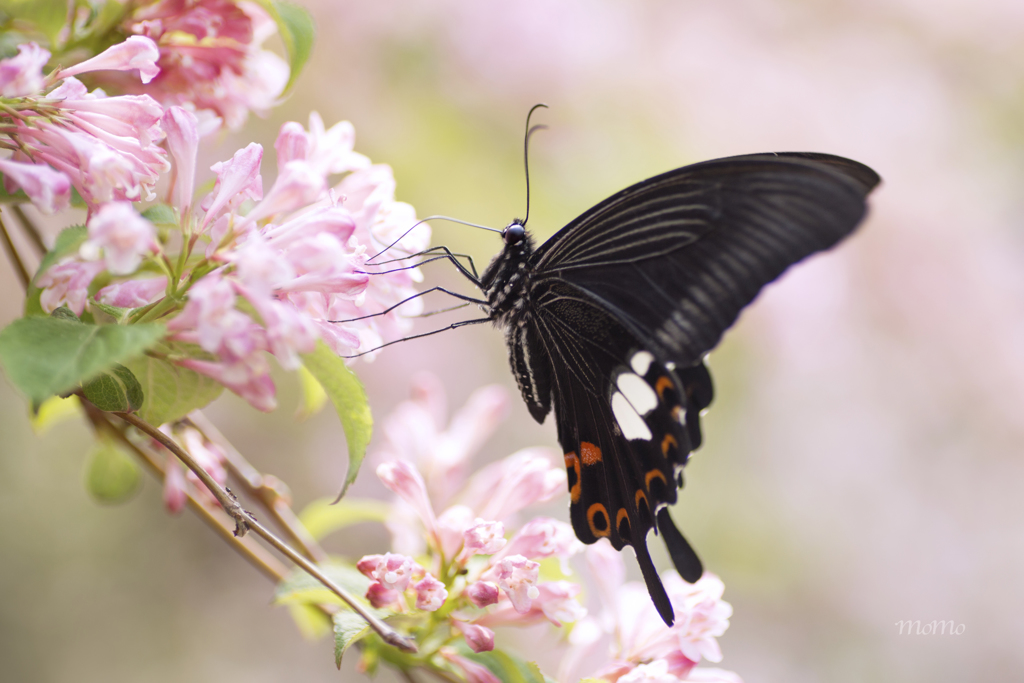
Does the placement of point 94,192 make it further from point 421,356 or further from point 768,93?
point 768,93

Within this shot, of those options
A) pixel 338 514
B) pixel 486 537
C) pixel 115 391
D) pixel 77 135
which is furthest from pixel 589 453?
pixel 77 135

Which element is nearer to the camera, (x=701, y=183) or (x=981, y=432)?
(x=701, y=183)

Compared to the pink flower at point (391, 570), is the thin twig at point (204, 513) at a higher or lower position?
lower

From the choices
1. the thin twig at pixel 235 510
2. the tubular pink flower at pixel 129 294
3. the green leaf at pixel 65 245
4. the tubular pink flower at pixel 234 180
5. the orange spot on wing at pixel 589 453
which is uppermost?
the tubular pink flower at pixel 234 180

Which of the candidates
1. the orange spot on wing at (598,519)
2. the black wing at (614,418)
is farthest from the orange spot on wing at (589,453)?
the orange spot on wing at (598,519)

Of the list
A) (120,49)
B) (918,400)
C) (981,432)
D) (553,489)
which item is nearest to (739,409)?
(918,400)

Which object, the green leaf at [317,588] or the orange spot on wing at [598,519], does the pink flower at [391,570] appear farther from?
the orange spot on wing at [598,519]

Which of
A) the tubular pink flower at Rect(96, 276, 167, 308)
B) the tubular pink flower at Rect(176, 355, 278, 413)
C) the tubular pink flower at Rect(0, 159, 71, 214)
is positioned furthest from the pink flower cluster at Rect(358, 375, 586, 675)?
the tubular pink flower at Rect(0, 159, 71, 214)
